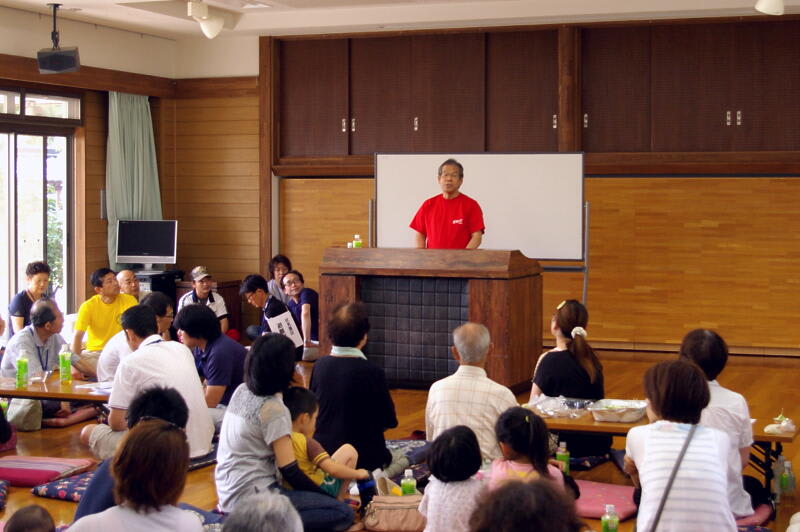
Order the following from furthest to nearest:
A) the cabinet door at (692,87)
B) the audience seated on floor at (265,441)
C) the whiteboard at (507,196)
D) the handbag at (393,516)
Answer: the cabinet door at (692,87) < the whiteboard at (507,196) < the handbag at (393,516) < the audience seated on floor at (265,441)

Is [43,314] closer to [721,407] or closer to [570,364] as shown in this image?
[570,364]

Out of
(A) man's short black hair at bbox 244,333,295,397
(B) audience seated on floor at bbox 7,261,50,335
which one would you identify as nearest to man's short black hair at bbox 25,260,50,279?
(B) audience seated on floor at bbox 7,261,50,335

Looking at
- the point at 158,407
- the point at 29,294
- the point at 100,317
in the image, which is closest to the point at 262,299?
the point at 100,317

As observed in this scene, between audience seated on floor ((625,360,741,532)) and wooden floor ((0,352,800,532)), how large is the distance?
4.24 ft

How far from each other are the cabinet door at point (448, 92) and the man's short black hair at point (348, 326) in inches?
211

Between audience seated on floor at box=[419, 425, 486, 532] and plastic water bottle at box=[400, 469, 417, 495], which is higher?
audience seated on floor at box=[419, 425, 486, 532]

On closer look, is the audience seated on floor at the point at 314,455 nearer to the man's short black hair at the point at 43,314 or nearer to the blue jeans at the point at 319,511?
the blue jeans at the point at 319,511

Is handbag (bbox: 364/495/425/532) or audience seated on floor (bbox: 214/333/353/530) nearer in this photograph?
audience seated on floor (bbox: 214/333/353/530)

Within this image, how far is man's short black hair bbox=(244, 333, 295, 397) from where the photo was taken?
151 inches

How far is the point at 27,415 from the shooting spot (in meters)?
6.20

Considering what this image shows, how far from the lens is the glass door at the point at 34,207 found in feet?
29.6

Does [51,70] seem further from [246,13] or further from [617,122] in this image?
[617,122]

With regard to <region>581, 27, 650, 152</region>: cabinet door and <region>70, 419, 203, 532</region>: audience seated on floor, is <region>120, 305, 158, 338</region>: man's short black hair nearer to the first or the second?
<region>70, 419, 203, 532</region>: audience seated on floor

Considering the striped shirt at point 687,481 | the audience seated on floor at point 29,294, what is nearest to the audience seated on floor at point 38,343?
the audience seated on floor at point 29,294
